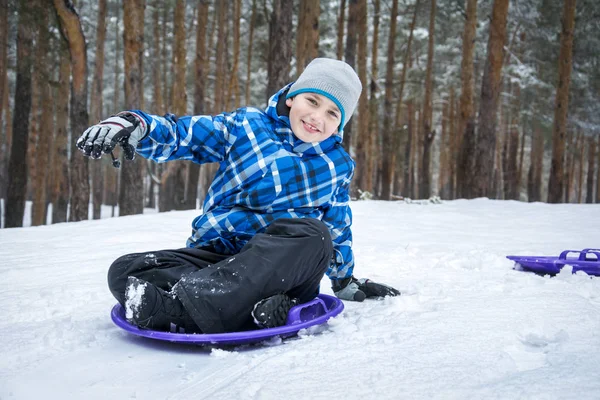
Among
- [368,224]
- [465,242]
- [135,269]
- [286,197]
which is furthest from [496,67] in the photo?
[135,269]

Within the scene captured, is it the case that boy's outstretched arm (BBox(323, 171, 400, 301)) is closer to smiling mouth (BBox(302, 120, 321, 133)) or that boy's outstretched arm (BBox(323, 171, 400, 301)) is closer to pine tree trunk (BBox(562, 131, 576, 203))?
smiling mouth (BBox(302, 120, 321, 133))

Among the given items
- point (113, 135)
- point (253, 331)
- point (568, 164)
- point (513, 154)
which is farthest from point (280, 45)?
point (568, 164)

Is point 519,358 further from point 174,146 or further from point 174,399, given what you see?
point 174,146

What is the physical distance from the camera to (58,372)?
4.48 ft

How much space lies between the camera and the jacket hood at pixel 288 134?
2.15 m

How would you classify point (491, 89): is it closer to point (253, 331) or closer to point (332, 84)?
point (332, 84)

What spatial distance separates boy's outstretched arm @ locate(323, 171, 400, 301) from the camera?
2.33 m

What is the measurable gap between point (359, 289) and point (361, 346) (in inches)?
34.9

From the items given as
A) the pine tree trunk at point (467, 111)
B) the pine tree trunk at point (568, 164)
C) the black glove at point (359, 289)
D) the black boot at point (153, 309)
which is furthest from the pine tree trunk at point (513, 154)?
the black boot at point (153, 309)

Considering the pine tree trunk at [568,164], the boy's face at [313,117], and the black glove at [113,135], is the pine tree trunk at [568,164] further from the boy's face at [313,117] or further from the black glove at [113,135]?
the black glove at [113,135]

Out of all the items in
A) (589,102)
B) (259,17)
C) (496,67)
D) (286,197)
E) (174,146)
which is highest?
(259,17)

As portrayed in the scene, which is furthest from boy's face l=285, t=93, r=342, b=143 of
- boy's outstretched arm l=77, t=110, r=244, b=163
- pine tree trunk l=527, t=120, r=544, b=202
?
pine tree trunk l=527, t=120, r=544, b=202

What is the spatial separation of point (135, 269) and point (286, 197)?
27.9 inches

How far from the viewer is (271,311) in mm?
1670
